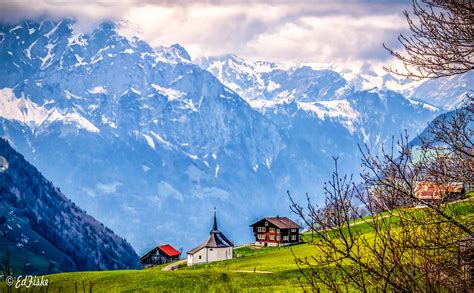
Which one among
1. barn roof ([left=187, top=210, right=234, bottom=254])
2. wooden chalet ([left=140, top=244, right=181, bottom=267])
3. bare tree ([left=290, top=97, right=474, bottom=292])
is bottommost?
bare tree ([left=290, top=97, right=474, bottom=292])

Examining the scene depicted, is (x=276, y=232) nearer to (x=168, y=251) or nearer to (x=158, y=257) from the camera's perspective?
(x=168, y=251)

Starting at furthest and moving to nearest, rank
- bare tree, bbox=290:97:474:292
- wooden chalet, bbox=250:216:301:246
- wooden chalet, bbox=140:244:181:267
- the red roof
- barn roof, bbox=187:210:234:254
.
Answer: the red roof → wooden chalet, bbox=140:244:181:267 → wooden chalet, bbox=250:216:301:246 → barn roof, bbox=187:210:234:254 → bare tree, bbox=290:97:474:292

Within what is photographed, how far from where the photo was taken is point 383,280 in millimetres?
13438

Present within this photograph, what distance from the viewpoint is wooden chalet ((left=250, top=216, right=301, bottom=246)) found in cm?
13775

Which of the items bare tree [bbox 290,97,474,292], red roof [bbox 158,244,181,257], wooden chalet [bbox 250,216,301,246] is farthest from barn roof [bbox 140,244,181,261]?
bare tree [bbox 290,97,474,292]

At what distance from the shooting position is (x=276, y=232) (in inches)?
5482

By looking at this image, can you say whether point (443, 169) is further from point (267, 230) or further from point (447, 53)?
point (267, 230)

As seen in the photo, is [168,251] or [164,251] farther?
[168,251]

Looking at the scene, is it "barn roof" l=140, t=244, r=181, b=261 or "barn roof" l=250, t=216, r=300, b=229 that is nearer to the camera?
"barn roof" l=250, t=216, r=300, b=229

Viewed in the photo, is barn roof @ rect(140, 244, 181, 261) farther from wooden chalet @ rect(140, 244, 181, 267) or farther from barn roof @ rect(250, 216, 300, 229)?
barn roof @ rect(250, 216, 300, 229)

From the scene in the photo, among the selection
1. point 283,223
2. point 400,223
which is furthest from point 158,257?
point 400,223

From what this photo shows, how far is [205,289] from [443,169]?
37.0 meters

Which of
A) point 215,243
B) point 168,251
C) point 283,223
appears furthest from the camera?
point 168,251

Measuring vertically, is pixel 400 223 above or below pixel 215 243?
below
